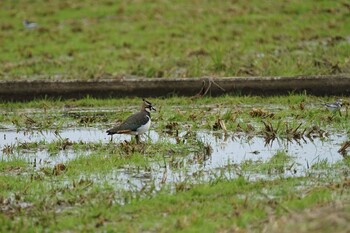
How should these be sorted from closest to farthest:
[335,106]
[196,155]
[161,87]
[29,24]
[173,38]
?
[196,155], [335,106], [161,87], [173,38], [29,24]

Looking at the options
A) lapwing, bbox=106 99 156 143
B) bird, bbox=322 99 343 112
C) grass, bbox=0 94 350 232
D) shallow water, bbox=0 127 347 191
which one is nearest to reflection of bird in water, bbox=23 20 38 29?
grass, bbox=0 94 350 232

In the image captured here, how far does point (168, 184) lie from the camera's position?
9227mm

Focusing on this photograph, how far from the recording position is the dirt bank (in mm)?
14930

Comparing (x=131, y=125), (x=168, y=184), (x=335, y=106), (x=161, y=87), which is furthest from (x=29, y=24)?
(x=168, y=184)

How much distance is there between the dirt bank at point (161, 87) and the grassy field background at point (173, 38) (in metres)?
0.96

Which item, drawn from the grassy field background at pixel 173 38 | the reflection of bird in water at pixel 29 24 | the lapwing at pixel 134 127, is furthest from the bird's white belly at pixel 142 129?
the reflection of bird in water at pixel 29 24

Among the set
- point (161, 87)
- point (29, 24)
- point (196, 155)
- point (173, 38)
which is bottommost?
point (29, 24)

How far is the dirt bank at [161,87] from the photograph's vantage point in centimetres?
1493

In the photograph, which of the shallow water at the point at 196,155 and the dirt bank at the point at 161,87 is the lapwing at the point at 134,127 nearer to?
the shallow water at the point at 196,155

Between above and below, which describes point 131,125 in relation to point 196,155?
above

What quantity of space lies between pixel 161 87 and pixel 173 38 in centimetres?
641

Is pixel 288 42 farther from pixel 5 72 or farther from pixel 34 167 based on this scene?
pixel 34 167

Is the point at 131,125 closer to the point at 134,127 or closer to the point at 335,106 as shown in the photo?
the point at 134,127

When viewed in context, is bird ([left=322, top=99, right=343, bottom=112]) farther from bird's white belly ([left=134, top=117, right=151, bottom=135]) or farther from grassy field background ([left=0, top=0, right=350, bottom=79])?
grassy field background ([left=0, top=0, right=350, bottom=79])
